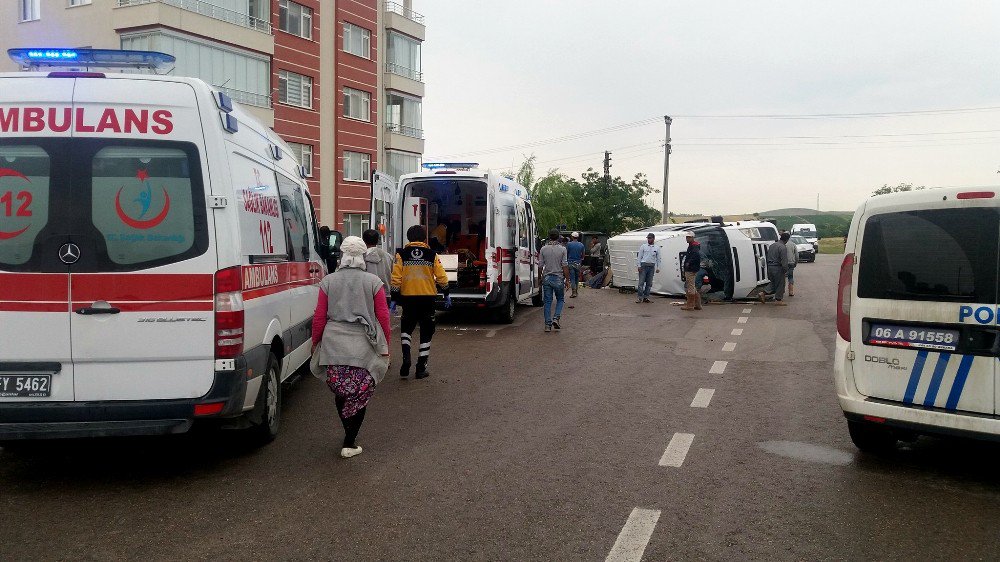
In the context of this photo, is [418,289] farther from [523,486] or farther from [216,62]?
[216,62]

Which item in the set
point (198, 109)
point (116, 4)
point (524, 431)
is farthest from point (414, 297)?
point (116, 4)

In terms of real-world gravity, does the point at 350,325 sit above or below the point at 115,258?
below

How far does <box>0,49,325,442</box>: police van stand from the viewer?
540cm

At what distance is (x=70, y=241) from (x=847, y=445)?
5899 mm

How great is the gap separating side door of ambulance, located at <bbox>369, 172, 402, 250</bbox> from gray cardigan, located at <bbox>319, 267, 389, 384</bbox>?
28.3ft

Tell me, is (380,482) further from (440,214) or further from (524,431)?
(440,214)

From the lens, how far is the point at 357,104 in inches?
1606

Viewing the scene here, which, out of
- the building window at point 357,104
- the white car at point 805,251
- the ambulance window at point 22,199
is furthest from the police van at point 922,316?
the white car at point 805,251

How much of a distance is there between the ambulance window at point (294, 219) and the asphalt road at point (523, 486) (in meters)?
1.56

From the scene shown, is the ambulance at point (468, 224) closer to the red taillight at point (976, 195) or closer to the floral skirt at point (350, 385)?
the floral skirt at point (350, 385)

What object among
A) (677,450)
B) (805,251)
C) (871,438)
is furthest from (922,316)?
(805,251)

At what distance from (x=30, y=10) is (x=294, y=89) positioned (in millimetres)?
9970

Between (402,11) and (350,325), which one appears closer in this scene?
(350,325)

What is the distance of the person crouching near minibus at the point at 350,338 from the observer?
645cm
